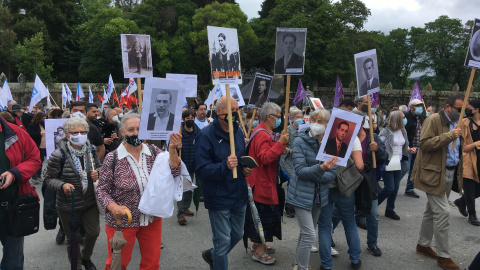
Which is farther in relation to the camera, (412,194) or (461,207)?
(412,194)

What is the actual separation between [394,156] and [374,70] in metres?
1.86

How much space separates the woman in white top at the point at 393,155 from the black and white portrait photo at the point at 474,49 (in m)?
1.98

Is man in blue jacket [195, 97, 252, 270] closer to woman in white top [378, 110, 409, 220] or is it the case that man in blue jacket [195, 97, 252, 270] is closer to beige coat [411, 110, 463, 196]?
beige coat [411, 110, 463, 196]

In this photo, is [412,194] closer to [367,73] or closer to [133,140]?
[367,73]

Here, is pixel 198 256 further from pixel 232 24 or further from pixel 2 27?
pixel 2 27

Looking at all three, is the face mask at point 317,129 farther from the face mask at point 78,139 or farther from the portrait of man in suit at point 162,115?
the face mask at point 78,139

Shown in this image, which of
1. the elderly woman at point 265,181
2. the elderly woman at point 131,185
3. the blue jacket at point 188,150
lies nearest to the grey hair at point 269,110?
the elderly woman at point 265,181

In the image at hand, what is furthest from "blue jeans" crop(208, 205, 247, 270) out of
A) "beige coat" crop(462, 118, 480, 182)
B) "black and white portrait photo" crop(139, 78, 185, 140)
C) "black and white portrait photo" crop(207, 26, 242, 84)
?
"beige coat" crop(462, 118, 480, 182)

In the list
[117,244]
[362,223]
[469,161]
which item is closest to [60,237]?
[117,244]

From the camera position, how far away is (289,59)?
517 centimetres

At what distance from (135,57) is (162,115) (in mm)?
1757

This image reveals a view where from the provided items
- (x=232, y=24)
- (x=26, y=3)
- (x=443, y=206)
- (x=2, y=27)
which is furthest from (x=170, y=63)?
(x=443, y=206)

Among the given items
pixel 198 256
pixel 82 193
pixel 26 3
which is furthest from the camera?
pixel 26 3

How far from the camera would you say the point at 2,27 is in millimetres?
37312
